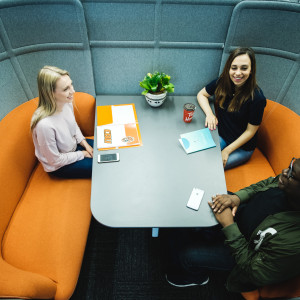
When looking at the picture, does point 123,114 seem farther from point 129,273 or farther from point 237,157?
point 129,273

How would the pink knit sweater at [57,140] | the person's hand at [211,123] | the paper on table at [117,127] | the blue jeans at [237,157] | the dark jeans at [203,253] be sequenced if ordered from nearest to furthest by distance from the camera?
the dark jeans at [203,253] < the pink knit sweater at [57,140] < the paper on table at [117,127] < the person's hand at [211,123] < the blue jeans at [237,157]

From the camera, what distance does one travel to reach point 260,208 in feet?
3.74

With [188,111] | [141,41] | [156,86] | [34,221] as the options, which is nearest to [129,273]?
[34,221]

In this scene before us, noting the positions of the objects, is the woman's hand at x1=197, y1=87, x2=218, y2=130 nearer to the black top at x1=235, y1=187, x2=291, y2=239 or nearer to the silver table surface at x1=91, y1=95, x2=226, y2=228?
the silver table surface at x1=91, y1=95, x2=226, y2=228

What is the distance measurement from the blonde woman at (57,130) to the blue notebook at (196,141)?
2.19 feet

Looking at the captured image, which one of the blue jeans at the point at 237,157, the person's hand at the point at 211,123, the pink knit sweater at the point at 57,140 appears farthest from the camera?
the blue jeans at the point at 237,157

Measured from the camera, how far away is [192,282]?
4.90 feet

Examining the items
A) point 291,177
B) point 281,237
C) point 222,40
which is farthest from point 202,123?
point 281,237

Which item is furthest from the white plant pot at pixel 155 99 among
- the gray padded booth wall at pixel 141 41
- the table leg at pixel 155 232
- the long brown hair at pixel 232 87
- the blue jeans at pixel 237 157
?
the table leg at pixel 155 232

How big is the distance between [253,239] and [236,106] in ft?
Answer: 2.88

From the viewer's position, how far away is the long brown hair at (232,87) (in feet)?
4.59

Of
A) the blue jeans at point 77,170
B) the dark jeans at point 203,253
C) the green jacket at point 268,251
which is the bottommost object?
the dark jeans at point 203,253

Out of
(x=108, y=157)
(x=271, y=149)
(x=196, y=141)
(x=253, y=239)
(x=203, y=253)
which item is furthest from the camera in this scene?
(x=271, y=149)

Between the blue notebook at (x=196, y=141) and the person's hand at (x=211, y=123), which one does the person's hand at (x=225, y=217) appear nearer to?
the blue notebook at (x=196, y=141)
